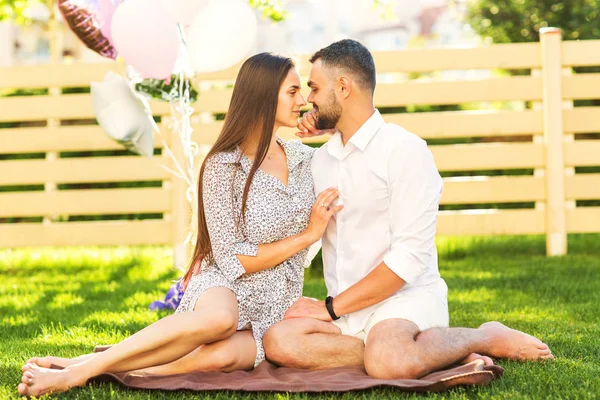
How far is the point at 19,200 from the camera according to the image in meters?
5.90

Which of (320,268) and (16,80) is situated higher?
(16,80)

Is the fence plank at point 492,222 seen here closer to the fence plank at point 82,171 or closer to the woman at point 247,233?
the fence plank at point 82,171

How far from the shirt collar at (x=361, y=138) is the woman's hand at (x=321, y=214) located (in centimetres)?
18

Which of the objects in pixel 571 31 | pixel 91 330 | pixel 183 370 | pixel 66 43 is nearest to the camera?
pixel 183 370

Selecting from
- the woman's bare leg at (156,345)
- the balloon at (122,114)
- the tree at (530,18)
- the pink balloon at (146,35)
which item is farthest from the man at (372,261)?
the tree at (530,18)

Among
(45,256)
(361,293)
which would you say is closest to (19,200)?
(45,256)

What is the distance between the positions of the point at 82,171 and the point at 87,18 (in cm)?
176

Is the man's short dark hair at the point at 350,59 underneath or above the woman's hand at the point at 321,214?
above

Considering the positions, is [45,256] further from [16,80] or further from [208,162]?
[208,162]

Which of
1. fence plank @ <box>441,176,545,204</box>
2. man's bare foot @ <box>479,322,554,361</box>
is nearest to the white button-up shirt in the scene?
man's bare foot @ <box>479,322,554,361</box>

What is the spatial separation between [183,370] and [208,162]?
27.3 inches

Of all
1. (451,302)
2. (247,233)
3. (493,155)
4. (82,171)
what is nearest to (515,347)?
(247,233)

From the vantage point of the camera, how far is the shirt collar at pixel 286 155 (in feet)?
9.86

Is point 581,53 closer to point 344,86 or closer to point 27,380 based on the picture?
point 344,86
